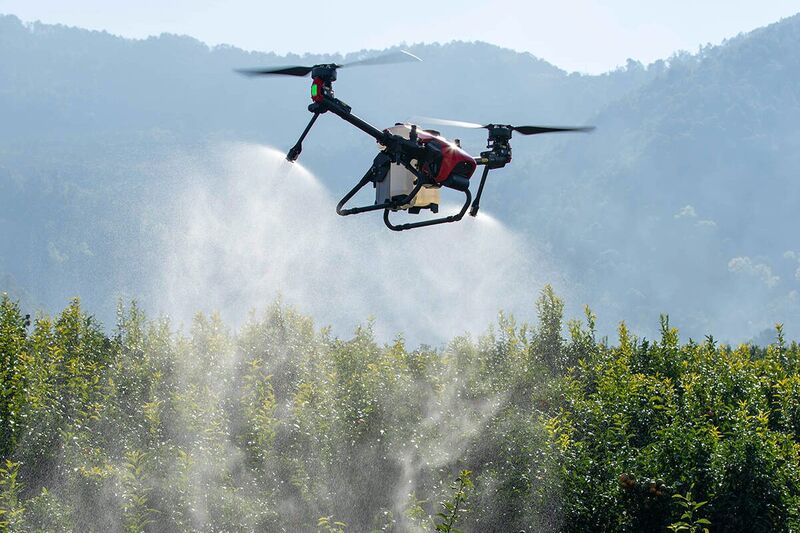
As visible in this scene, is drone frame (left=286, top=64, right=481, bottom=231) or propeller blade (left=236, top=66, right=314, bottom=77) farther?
drone frame (left=286, top=64, right=481, bottom=231)

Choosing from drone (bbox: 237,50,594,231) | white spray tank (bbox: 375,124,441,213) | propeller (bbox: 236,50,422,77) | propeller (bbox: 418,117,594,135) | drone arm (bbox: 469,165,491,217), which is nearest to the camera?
propeller (bbox: 236,50,422,77)

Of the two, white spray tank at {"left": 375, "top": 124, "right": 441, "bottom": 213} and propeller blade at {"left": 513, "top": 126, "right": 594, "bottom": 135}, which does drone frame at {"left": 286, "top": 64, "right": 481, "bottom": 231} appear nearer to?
white spray tank at {"left": 375, "top": 124, "right": 441, "bottom": 213}

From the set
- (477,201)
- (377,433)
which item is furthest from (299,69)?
(377,433)

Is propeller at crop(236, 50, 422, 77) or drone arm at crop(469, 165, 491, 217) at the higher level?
propeller at crop(236, 50, 422, 77)

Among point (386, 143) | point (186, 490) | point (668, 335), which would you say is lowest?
point (186, 490)

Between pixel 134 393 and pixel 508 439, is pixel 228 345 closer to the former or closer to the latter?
pixel 134 393

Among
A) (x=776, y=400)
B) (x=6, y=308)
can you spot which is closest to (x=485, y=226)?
(x=776, y=400)

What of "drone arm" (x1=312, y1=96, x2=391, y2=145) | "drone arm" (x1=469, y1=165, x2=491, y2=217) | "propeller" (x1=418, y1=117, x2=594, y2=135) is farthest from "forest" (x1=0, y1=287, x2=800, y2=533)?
"drone arm" (x1=312, y1=96, x2=391, y2=145)

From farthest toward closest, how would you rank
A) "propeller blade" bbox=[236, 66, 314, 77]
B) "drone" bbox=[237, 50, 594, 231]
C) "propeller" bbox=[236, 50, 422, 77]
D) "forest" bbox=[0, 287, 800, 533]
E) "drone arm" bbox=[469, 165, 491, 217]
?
1. "forest" bbox=[0, 287, 800, 533]
2. "drone arm" bbox=[469, 165, 491, 217]
3. "drone" bbox=[237, 50, 594, 231]
4. "propeller blade" bbox=[236, 66, 314, 77]
5. "propeller" bbox=[236, 50, 422, 77]
